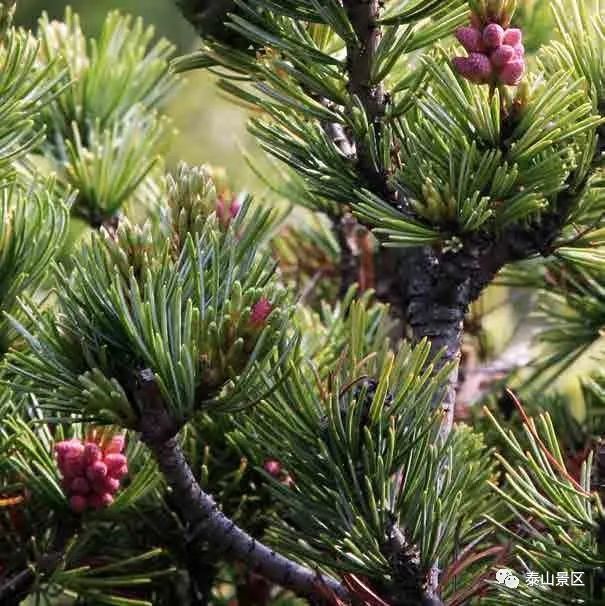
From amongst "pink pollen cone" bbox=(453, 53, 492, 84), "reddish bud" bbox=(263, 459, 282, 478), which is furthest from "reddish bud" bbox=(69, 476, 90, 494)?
"pink pollen cone" bbox=(453, 53, 492, 84)

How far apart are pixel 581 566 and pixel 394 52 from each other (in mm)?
238

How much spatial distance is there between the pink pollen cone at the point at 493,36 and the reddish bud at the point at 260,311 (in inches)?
5.7

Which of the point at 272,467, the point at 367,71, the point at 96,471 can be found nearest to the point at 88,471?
the point at 96,471

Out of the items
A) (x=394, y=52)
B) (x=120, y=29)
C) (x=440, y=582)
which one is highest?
(x=120, y=29)

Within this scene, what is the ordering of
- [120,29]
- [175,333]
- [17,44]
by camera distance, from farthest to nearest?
[120,29]
[17,44]
[175,333]

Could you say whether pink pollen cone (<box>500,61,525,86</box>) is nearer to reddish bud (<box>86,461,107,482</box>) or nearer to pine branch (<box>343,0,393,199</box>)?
pine branch (<box>343,0,393,199</box>)

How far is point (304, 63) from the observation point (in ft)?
1.80

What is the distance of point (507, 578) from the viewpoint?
0.51m

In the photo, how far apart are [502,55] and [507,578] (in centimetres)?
23

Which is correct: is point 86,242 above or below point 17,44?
below

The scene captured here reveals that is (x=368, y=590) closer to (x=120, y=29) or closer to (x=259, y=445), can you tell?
(x=259, y=445)

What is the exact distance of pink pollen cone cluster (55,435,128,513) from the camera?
557 millimetres

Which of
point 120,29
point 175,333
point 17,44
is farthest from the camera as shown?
point 120,29

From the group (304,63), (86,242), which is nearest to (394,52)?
(304,63)
